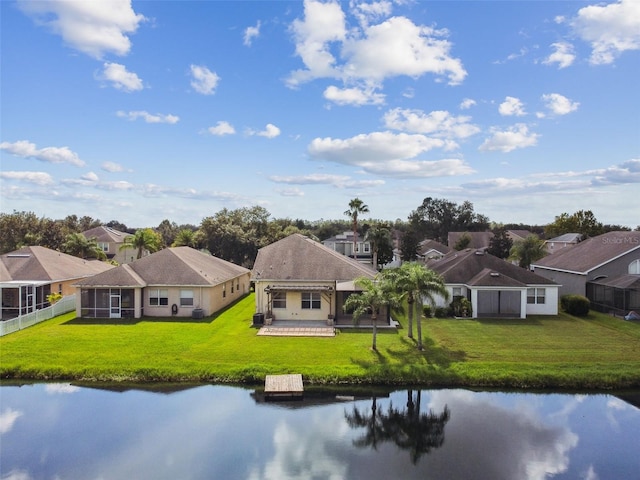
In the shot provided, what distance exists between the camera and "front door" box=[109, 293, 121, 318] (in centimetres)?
3098

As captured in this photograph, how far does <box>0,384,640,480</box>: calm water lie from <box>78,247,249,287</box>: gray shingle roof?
12.1 metres

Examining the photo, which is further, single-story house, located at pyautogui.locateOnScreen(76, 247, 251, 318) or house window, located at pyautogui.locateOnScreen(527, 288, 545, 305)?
house window, located at pyautogui.locateOnScreen(527, 288, 545, 305)

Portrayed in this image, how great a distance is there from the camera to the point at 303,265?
31641 mm

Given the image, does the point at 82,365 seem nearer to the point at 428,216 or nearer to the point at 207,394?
the point at 207,394

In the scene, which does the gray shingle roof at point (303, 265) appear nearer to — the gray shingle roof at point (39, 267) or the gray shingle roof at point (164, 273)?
the gray shingle roof at point (164, 273)

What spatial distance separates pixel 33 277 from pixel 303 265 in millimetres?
20334

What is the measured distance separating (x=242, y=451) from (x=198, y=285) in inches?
719

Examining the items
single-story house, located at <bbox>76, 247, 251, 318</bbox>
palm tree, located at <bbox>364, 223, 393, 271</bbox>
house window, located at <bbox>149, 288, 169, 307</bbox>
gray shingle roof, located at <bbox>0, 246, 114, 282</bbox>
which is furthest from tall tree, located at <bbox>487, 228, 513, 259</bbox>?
gray shingle roof, located at <bbox>0, 246, 114, 282</bbox>

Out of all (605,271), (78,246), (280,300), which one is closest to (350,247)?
(78,246)

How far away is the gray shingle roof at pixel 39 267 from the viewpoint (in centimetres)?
3397

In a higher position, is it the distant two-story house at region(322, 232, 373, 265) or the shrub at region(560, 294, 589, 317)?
the distant two-story house at region(322, 232, 373, 265)

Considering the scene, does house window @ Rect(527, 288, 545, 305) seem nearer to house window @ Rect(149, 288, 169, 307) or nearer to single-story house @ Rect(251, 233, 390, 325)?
single-story house @ Rect(251, 233, 390, 325)

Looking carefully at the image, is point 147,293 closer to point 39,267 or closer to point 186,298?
point 186,298

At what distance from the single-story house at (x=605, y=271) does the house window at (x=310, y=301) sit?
21638mm
